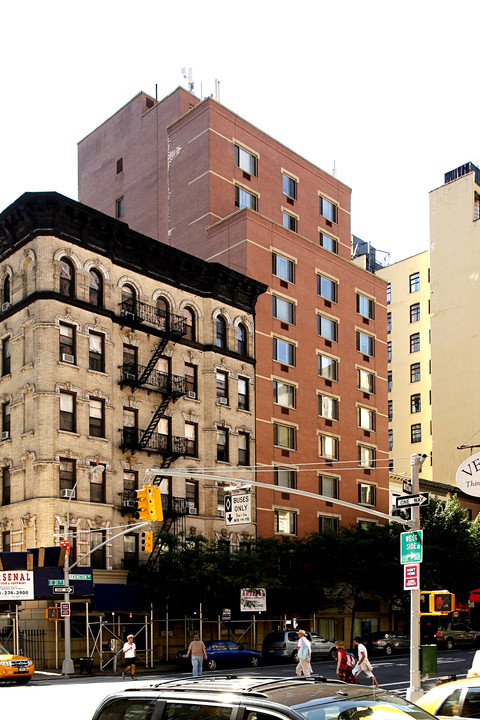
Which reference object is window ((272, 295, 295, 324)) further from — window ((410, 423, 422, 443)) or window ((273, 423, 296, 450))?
window ((410, 423, 422, 443))

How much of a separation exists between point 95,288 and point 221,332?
1009 cm

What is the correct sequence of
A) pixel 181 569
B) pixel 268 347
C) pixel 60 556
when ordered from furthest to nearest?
pixel 268 347, pixel 181 569, pixel 60 556

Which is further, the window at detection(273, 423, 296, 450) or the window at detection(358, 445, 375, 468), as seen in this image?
the window at detection(358, 445, 375, 468)

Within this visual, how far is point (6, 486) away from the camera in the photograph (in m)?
44.6

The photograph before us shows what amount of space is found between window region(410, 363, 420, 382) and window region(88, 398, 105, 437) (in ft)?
160

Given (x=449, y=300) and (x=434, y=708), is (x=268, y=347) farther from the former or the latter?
(x=434, y=708)

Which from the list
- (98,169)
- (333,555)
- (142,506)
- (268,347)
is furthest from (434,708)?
(98,169)

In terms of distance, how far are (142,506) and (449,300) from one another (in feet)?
184

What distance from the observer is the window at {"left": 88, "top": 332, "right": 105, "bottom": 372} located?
44812 millimetres

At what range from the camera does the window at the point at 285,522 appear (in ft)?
178

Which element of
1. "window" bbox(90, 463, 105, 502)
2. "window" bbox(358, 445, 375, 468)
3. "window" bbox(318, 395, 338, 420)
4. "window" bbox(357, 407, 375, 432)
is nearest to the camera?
"window" bbox(90, 463, 105, 502)

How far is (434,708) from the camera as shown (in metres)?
11.4

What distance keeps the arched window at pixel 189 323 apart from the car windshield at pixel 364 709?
43.5m

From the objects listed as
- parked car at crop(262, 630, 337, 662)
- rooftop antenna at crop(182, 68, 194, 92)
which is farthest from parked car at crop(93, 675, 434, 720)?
rooftop antenna at crop(182, 68, 194, 92)
